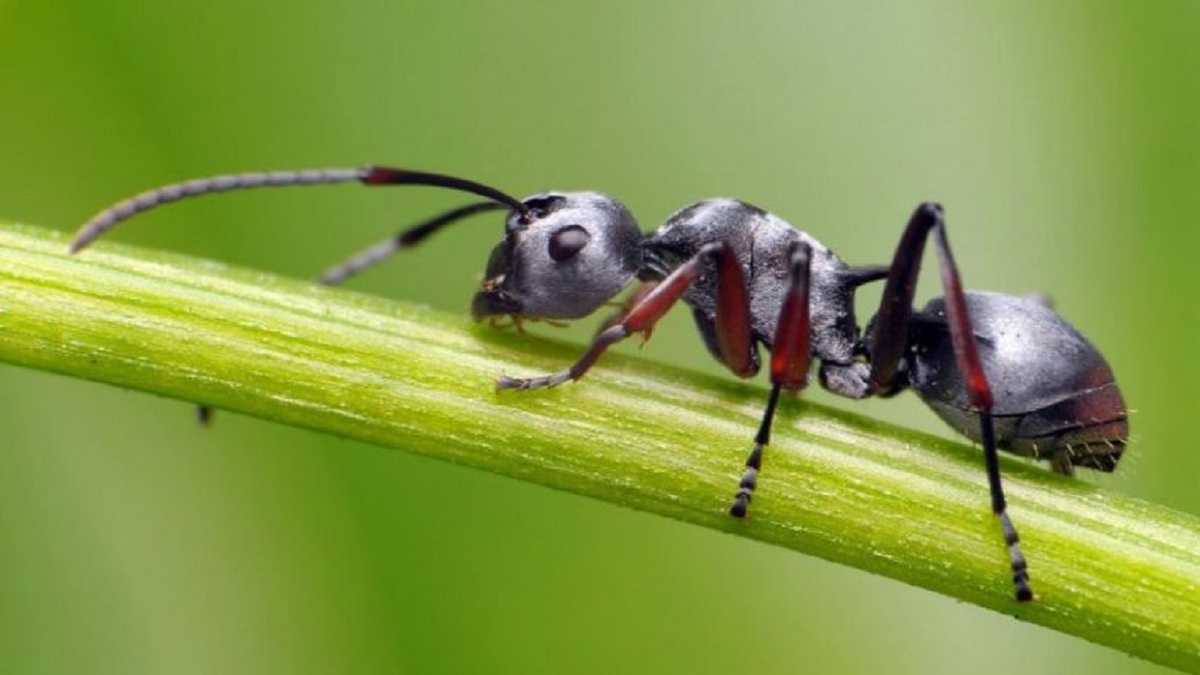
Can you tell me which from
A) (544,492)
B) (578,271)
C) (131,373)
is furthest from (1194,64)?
(131,373)

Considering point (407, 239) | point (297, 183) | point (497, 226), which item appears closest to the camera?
point (297, 183)

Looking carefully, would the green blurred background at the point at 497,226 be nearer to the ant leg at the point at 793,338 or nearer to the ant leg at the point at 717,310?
the ant leg at the point at 717,310

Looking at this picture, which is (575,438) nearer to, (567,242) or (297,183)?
(567,242)

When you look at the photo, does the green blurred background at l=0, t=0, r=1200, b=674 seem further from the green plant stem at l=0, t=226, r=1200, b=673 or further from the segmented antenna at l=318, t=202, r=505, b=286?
the green plant stem at l=0, t=226, r=1200, b=673

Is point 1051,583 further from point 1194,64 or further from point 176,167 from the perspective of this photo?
point 176,167

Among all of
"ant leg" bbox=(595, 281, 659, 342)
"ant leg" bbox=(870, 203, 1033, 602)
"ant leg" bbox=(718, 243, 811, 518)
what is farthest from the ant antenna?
"ant leg" bbox=(870, 203, 1033, 602)

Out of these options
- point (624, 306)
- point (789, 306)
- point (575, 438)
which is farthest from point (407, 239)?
point (575, 438)

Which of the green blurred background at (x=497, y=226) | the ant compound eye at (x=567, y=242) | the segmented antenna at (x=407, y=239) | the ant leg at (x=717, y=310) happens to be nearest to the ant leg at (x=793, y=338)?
the ant leg at (x=717, y=310)
